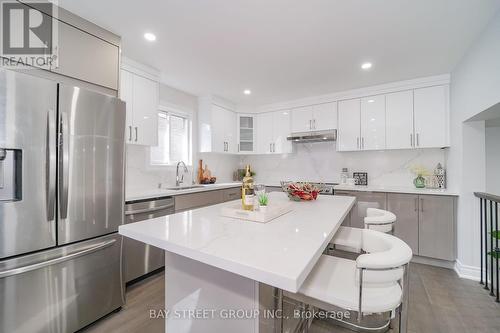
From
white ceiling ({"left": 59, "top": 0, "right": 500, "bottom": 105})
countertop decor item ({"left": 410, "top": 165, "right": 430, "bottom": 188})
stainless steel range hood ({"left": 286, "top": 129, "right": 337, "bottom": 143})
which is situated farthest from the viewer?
stainless steel range hood ({"left": 286, "top": 129, "right": 337, "bottom": 143})

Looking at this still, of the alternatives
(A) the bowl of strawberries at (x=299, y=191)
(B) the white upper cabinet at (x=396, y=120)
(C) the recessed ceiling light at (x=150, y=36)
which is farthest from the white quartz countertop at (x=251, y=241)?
(B) the white upper cabinet at (x=396, y=120)

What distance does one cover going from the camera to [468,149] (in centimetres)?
250

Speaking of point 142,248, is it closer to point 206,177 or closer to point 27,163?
point 27,163

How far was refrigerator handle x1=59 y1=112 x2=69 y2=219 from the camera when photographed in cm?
150

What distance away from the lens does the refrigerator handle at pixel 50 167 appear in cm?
144

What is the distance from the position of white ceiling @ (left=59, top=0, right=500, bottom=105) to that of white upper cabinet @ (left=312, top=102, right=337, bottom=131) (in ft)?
2.05

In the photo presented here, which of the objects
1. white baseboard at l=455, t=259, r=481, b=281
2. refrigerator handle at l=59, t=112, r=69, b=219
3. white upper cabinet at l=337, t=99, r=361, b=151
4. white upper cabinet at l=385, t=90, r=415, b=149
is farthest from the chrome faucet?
white baseboard at l=455, t=259, r=481, b=281

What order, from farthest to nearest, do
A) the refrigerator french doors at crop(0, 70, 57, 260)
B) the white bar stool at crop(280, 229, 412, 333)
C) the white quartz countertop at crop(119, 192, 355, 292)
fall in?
the refrigerator french doors at crop(0, 70, 57, 260) < the white bar stool at crop(280, 229, 412, 333) < the white quartz countertop at crop(119, 192, 355, 292)

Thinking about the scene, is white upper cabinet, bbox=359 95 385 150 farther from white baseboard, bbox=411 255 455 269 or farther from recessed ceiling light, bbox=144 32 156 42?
recessed ceiling light, bbox=144 32 156 42

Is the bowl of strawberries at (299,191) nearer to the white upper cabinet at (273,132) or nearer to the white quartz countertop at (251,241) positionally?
the white quartz countertop at (251,241)

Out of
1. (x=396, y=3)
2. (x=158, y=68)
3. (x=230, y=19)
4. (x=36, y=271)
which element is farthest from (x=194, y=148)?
(x=396, y=3)

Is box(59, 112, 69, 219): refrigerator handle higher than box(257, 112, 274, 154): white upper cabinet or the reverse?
the reverse

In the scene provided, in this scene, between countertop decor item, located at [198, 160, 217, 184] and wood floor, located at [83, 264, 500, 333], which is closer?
wood floor, located at [83, 264, 500, 333]

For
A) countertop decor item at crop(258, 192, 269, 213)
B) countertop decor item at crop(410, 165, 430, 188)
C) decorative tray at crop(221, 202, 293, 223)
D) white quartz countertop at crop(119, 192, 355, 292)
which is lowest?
white quartz countertop at crop(119, 192, 355, 292)
